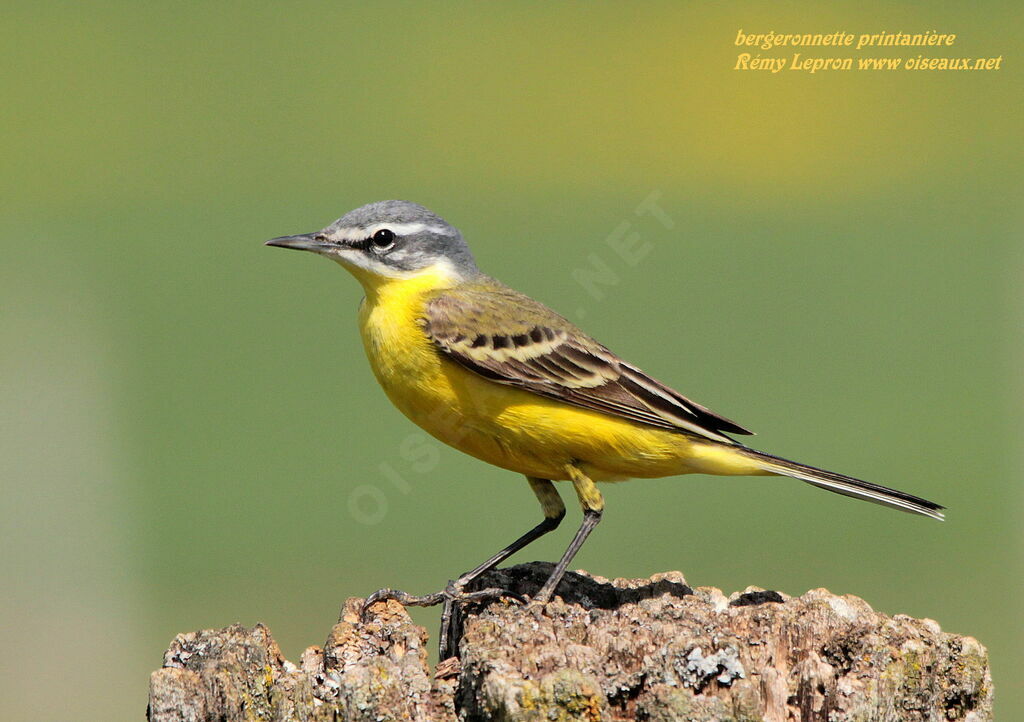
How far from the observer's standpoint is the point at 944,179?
1121 inches

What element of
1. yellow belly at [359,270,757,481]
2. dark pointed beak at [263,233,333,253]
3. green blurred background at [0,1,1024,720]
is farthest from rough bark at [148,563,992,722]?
green blurred background at [0,1,1024,720]

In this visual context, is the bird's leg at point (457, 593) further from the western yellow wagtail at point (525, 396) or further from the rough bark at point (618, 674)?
the rough bark at point (618, 674)

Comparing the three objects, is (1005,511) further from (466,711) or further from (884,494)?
(466,711)

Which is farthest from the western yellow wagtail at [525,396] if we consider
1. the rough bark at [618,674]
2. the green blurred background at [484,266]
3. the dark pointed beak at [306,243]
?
the green blurred background at [484,266]

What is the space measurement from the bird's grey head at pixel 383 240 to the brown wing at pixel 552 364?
16.3 inches

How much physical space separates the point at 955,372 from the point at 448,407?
14.7 m

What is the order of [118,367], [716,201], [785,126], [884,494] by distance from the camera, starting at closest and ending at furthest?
[884,494]
[118,367]
[716,201]
[785,126]

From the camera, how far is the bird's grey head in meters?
8.27

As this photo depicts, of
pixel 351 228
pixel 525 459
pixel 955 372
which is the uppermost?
pixel 955 372

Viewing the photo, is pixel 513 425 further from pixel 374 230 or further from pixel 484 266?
pixel 484 266

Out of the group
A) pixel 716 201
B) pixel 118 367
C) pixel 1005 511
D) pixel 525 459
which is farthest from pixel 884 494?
pixel 716 201

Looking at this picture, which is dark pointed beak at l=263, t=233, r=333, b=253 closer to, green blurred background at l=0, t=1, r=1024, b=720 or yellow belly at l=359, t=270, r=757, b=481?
yellow belly at l=359, t=270, r=757, b=481

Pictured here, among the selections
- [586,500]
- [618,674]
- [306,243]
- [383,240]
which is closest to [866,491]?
[586,500]

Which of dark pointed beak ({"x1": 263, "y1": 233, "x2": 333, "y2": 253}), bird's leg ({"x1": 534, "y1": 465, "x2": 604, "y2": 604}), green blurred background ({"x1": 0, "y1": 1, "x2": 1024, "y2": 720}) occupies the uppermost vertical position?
green blurred background ({"x1": 0, "y1": 1, "x2": 1024, "y2": 720})
